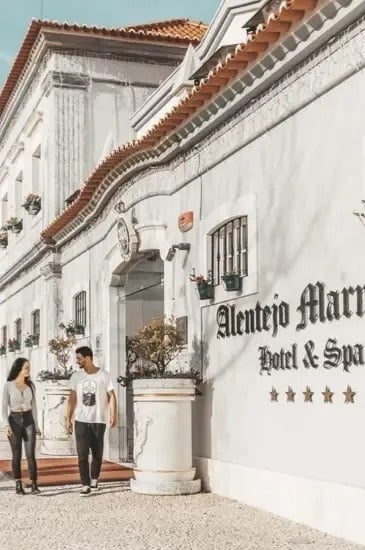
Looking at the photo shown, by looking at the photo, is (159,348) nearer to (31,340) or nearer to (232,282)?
(232,282)

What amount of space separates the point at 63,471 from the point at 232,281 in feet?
16.7

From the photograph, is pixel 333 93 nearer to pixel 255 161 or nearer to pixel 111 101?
pixel 255 161

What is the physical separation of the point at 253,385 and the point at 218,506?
1.36 meters

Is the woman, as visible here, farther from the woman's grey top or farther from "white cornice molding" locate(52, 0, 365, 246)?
"white cornice molding" locate(52, 0, 365, 246)

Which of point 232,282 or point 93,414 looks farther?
point 93,414

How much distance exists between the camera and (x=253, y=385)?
10.1 m

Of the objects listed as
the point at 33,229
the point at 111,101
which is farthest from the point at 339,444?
the point at 33,229

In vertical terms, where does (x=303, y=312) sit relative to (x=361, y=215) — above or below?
below

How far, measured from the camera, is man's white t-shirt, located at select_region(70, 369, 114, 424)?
37.1ft

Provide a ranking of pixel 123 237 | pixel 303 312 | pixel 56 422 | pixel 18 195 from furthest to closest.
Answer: pixel 18 195 < pixel 56 422 < pixel 123 237 < pixel 303 312

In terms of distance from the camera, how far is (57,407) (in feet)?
57.8

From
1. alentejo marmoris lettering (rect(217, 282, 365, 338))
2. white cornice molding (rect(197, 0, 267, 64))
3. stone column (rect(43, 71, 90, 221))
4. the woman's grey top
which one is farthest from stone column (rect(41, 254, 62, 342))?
alentejo marmoris lettering (rect(217, 282, 365, 338))

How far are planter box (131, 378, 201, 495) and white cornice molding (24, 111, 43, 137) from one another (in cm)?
1362

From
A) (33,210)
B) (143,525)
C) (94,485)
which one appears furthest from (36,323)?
(143,525)
